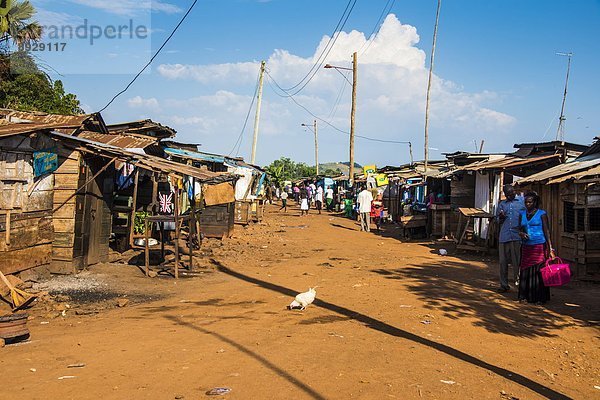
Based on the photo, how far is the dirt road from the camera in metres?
4.36

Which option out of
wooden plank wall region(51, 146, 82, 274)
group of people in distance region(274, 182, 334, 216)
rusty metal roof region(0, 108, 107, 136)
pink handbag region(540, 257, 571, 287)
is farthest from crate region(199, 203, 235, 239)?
group of people in distance region(274, 182, 334, 216)

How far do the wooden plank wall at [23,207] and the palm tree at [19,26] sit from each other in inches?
430

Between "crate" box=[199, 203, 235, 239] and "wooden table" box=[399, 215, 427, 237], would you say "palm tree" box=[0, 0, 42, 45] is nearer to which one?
"crate" box=[199, 203, 235, 239]

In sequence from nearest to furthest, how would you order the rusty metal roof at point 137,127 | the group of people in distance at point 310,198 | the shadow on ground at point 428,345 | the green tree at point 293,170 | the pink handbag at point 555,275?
the shadow on ground at point 428,345, the pink handbag at point 555,275, the rusty metal roof at point 137,127, the group of people in distance at point 310,198, the green tree at point 293,170

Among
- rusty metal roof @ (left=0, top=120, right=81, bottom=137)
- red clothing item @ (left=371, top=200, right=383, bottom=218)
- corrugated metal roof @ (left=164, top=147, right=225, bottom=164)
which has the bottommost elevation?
red clothing item @ (left=371, top=200, right=383, bottom=218)

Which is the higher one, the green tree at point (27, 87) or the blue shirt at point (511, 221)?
the green tree at point (27, 87)

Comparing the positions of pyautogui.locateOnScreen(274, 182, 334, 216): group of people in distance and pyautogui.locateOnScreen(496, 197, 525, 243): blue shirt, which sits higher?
pyautogui.locateOnScreen(274, 182, 334, 216): group of people in distance

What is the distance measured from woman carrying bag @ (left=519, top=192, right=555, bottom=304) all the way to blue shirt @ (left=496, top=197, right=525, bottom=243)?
36 cm

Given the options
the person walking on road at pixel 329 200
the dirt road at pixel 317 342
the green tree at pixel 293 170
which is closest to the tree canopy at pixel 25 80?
the dirt road at pixel 317 342

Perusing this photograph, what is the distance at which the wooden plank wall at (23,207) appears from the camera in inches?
336

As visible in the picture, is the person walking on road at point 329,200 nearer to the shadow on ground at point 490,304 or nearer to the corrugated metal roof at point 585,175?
the shadow on ground at point 490,304

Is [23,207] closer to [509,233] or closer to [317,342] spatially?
[317,342]

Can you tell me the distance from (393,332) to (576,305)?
383cm

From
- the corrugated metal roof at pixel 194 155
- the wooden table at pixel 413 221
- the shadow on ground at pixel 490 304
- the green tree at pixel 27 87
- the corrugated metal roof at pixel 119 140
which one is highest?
the green tree at pixel 27 87
